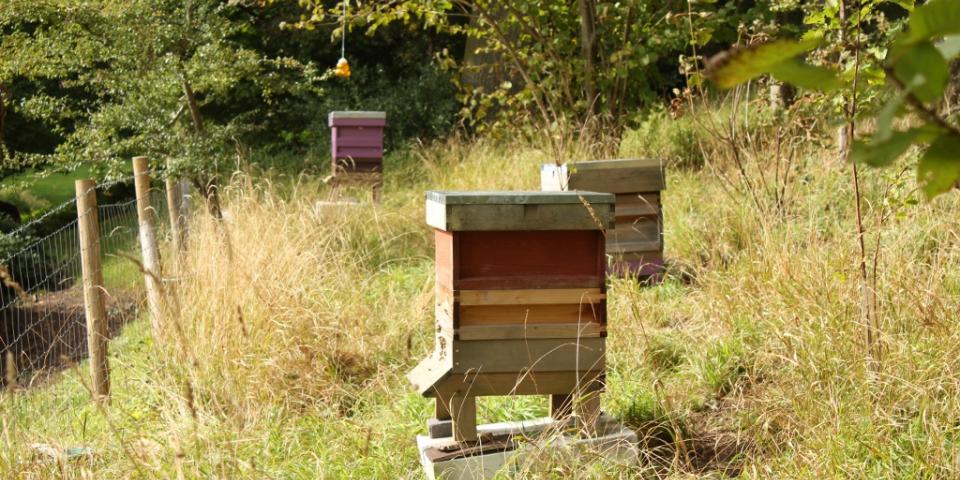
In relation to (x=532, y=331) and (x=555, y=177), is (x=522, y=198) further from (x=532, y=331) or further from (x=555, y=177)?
(x=555, y=177)

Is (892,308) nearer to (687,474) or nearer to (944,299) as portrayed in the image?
(944,299)

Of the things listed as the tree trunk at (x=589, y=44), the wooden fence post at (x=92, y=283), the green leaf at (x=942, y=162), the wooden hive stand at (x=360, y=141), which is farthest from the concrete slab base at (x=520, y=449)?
the wooden hive stand at (x=360, y=141)

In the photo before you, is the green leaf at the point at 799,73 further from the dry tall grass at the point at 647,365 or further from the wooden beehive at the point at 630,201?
the wooden beehive at the point at 630,201

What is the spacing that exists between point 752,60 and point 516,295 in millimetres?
2652

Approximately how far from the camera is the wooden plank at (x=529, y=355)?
126 inches

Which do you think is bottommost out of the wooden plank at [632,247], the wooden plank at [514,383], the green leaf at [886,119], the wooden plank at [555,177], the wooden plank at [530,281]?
the wooden plank at [514,383]

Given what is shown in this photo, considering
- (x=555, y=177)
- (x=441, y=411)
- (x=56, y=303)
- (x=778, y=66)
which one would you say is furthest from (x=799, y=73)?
(x=56, y=303)

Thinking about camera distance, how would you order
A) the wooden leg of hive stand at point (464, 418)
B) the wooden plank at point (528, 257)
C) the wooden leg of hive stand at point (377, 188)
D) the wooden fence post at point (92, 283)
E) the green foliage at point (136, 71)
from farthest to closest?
the wooden leg of hive stand at point (377, 188) → the green foliage at point (136, 71) → the wooden fence post at point (92, 283) → the wooden leg of hive stand at point (464, 418) → the wooden plank at point (528, 257)

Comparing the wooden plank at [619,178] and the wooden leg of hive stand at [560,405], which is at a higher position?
the wooden plank at [619,178]

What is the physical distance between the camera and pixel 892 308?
3.64m

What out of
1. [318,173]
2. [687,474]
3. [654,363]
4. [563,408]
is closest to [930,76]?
[687,474]

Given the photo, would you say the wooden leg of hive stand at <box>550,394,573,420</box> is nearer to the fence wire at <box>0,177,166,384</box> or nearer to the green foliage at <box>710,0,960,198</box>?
the green foliage at <box>710,0,960,198</box>

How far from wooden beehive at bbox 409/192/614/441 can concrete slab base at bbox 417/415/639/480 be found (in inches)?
3.0

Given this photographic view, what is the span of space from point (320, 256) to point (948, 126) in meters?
5.25
